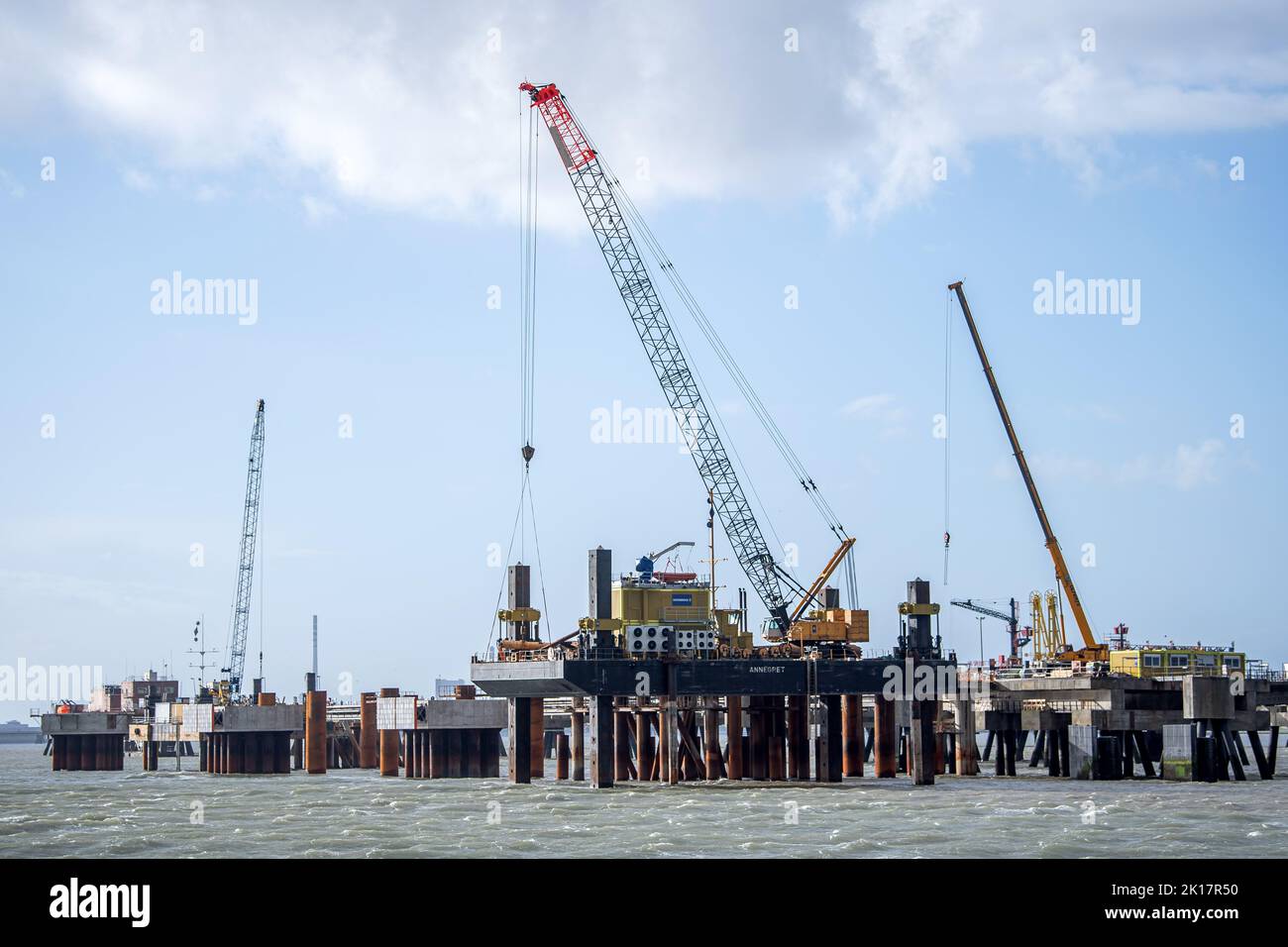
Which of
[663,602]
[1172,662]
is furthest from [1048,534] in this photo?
[663,602]

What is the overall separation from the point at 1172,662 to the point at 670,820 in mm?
68190

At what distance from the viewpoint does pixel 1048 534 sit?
136875 mm

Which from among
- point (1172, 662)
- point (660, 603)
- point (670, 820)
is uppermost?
point (660, 603)

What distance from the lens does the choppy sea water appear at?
60.1 m

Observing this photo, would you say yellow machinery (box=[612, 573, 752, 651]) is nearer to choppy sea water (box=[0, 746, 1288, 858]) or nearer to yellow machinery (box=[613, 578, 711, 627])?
yellow machinery (box=[613, 578, 711, 627])

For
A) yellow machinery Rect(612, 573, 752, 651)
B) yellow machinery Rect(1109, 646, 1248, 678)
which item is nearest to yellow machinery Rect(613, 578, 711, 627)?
yellow machinery Rect(612, 573, 752, 651)

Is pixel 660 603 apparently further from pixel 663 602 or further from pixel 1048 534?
pixel 1048 534

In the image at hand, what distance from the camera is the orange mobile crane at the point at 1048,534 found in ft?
433

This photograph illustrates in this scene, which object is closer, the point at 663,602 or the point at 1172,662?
the point at 663,602

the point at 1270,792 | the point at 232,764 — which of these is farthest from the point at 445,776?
the point at 1270,792
